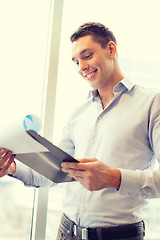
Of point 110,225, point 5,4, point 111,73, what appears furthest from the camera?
point 5,4

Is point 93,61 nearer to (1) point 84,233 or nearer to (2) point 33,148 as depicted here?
(2) point 33,148

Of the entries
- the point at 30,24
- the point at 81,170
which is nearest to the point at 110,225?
the point at 81,170

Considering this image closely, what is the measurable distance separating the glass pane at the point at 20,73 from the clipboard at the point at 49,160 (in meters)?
0.73

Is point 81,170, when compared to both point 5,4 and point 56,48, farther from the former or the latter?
point 5,4

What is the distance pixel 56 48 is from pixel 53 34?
0.30 ft

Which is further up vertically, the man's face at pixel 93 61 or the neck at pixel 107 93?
the man's face at pixel 93 61

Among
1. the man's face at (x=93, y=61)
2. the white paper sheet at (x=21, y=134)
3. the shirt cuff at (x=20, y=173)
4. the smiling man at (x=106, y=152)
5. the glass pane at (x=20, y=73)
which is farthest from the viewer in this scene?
the glass pane at (x=20, y=73)

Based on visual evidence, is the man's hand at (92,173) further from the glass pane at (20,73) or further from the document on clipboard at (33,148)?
the glass pane at (20,73)

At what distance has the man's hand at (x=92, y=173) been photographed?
1.14 meters

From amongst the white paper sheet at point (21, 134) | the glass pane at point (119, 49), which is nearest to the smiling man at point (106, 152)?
the white paper sheet at point (21, 134)

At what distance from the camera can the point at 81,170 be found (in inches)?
45.8

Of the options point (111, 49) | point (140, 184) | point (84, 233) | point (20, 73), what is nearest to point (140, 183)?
point (140, 184)

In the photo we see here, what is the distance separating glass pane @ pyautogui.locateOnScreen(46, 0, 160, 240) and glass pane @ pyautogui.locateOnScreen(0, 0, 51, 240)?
13 cm

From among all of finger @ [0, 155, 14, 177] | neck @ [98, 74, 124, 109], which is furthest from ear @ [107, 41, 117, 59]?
finger @ [0, 155, 14, 177]
